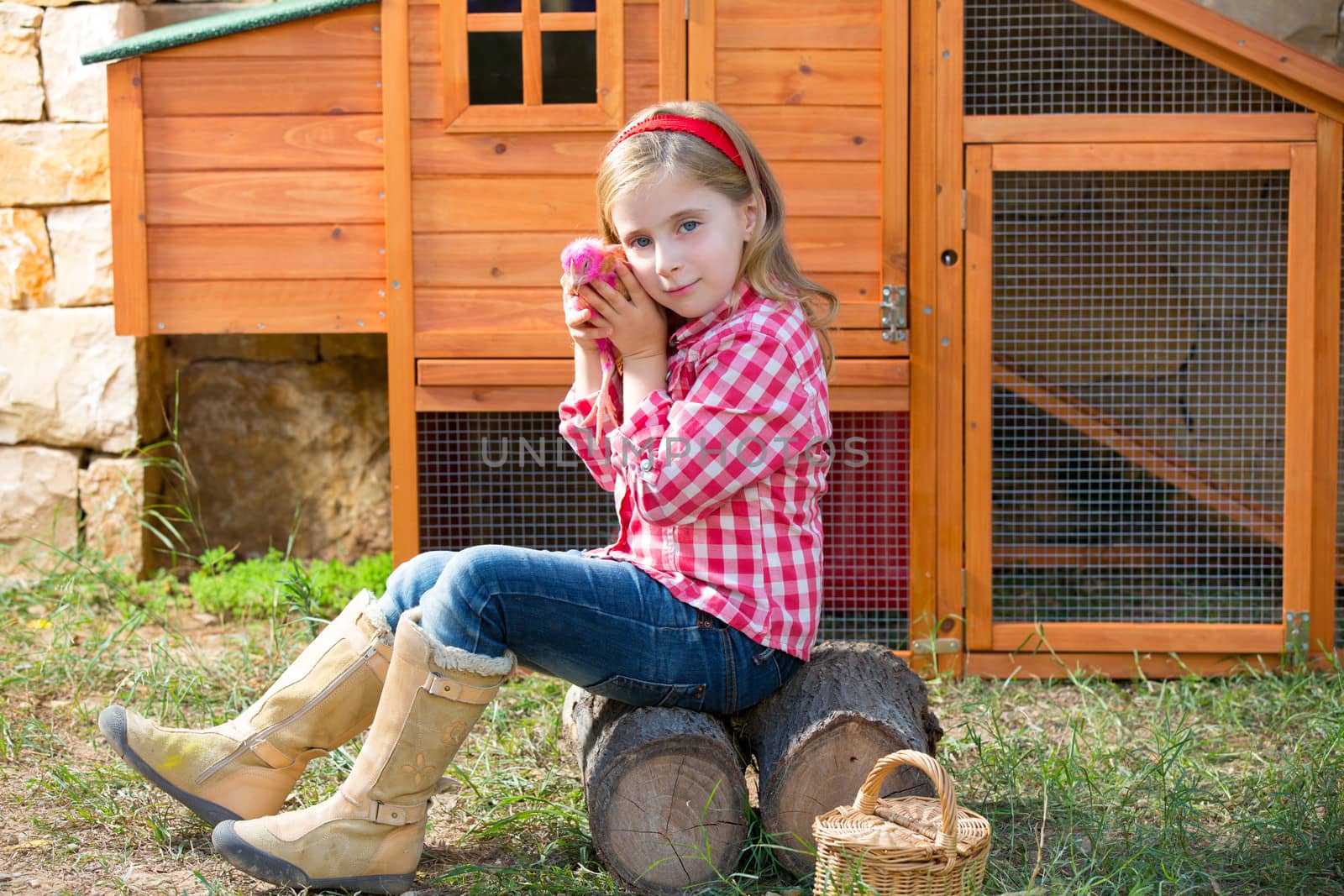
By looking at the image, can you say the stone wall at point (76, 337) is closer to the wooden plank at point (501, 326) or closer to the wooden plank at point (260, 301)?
the wooden plank at point (260, 301)

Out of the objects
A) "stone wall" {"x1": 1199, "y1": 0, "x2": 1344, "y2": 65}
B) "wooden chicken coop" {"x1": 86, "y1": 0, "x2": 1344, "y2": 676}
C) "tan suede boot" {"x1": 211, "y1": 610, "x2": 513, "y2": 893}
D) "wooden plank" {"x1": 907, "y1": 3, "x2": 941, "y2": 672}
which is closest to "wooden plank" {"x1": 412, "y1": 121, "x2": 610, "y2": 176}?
"wooden chicken coop" {"x1": 86, "y1": 0, "x2": 1344, "y2": 676}

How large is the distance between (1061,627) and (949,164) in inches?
51.3

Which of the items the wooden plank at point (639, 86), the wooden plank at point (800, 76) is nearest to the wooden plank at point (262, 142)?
the wooden plank at point (639, 86)

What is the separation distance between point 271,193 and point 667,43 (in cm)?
116

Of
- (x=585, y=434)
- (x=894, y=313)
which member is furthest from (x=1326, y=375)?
(x=585, y=434)

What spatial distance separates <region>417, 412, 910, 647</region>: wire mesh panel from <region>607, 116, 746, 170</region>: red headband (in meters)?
1.51

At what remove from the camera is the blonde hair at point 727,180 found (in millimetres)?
2234

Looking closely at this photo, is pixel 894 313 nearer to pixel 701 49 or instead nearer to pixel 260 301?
pixel 701 49

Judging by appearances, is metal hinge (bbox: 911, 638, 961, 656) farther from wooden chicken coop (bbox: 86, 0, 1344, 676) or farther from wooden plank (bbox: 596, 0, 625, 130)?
wooden plank (bbox: 596, 0, 625, 130)

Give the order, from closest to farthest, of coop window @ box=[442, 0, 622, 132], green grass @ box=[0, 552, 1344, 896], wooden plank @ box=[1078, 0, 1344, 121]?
green grass @ box=[0, 552, 1344, 896] → wooden plank @ box=[1078, 0, 1344, 121] → coop window @ box=[442, 0, 622, 132]

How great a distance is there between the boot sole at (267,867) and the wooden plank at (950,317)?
191 centimetres

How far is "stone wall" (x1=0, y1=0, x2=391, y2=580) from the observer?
4113 millimetres

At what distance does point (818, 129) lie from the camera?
3.48m

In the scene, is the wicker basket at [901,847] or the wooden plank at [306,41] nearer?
the wicker basket at [901,847]
